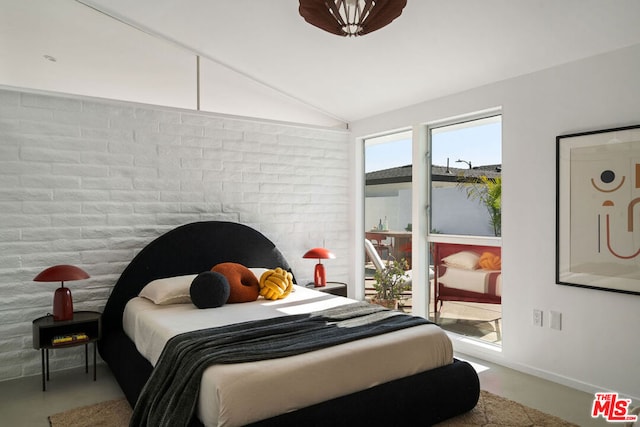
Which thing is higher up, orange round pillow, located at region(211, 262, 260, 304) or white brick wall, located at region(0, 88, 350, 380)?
white brick wall, located at region(0, 88, 350, 380)

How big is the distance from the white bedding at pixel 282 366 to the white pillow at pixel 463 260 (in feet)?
4.75

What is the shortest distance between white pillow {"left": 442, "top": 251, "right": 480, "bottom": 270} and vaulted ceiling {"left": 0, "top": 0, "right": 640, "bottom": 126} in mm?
1512

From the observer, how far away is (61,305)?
10.9 feet

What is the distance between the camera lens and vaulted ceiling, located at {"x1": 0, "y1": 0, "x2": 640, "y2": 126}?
3.02 m

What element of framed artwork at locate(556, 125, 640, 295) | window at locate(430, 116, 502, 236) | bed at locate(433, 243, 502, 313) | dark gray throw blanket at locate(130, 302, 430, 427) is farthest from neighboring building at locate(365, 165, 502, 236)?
dark gray throw blanket at locate(130, 302, 430, 427)

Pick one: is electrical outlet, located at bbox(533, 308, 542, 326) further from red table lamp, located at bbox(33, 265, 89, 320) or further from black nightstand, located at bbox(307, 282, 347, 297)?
red table lamp, located at bbox(33, 265, 89, 320)

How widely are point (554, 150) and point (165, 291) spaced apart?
3179 millimetres

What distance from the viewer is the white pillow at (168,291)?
3.55m

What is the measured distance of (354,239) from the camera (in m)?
5.39

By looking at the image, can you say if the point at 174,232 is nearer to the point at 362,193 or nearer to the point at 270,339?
the point at 270,339

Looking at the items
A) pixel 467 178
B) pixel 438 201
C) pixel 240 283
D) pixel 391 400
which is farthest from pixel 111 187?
pixel 467 178

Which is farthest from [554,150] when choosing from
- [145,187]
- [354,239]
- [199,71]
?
[145,187]

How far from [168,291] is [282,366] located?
166 centimetres

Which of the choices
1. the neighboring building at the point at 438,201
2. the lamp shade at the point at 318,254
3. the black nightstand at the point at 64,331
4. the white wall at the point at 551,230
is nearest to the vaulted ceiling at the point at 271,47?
the white wall at the point at 551,230
